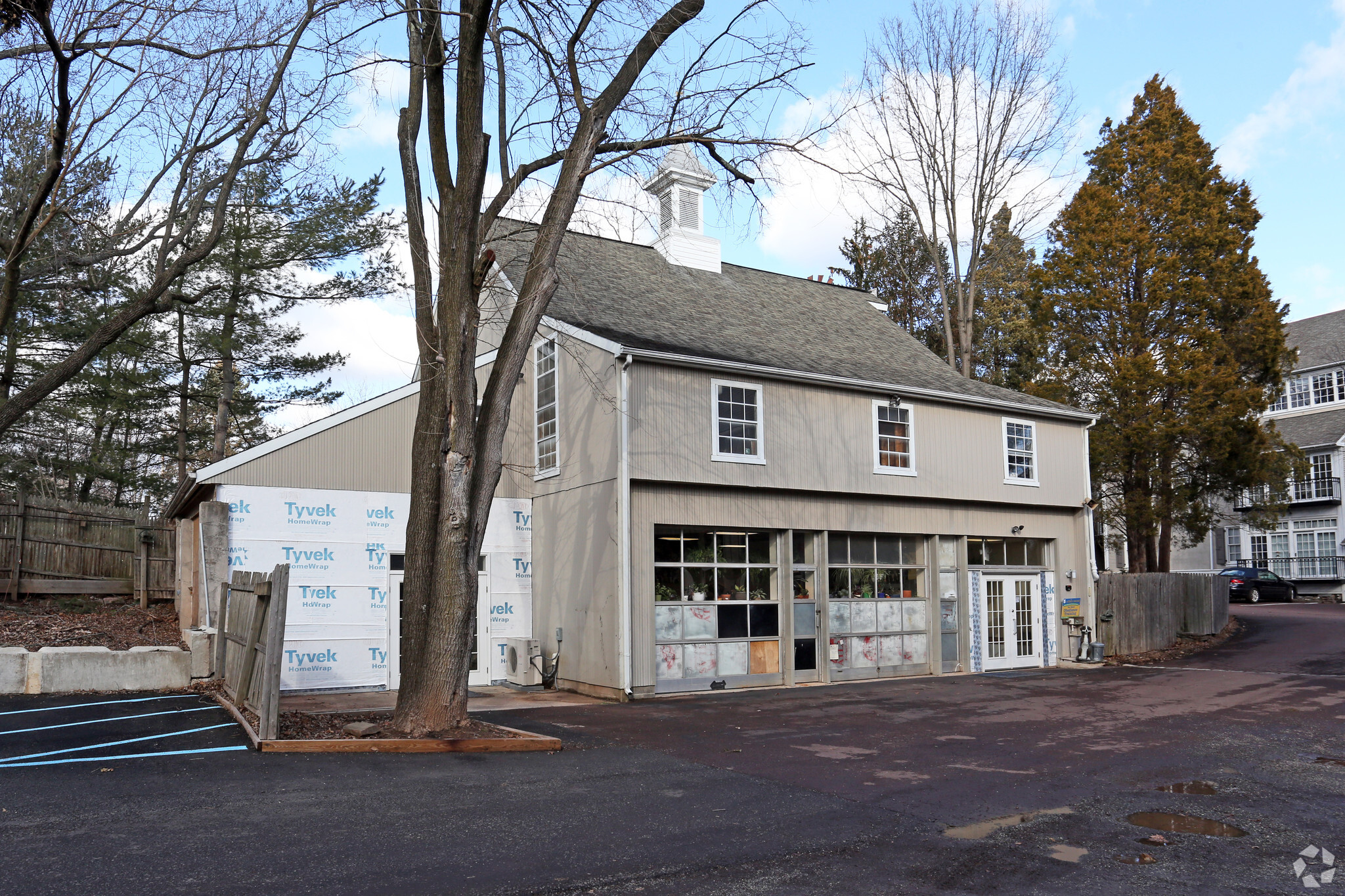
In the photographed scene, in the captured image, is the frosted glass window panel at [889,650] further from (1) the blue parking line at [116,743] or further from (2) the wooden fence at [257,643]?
(1) the blue parking line at [116,743]

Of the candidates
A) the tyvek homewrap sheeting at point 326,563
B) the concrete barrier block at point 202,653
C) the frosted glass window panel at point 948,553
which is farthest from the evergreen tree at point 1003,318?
the concrete barrier block at point 202,653

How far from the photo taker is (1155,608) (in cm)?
2245

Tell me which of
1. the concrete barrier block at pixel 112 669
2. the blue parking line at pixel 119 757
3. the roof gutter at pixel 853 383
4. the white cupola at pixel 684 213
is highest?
the white cupola at pixel 684 213

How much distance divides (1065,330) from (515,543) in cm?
1651

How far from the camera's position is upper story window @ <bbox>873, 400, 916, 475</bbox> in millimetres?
17719

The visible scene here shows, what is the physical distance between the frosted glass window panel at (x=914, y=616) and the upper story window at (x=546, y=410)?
23.1 ft

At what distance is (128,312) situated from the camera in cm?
1334

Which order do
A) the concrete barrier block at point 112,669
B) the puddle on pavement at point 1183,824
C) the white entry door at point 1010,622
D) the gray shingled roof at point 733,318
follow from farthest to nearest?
the white entry door at point 1010,622 < the gray shingled roof at point 733,318 < the concrete barrier block at point 112,669 < the puddle on pavement at point 1183,824

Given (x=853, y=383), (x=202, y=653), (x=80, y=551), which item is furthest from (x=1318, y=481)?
(x=80, y=551)

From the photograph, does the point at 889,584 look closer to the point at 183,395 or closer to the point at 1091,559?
the point at 1091,559

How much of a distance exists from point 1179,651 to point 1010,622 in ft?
17.3

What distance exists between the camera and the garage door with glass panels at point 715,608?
15.1 meters

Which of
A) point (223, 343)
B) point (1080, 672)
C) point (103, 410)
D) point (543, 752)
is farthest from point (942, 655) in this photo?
point (103, 410)

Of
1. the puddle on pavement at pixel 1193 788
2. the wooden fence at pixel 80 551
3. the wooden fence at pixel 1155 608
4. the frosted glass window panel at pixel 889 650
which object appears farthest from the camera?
the wooden fence at pixel 1155 608
